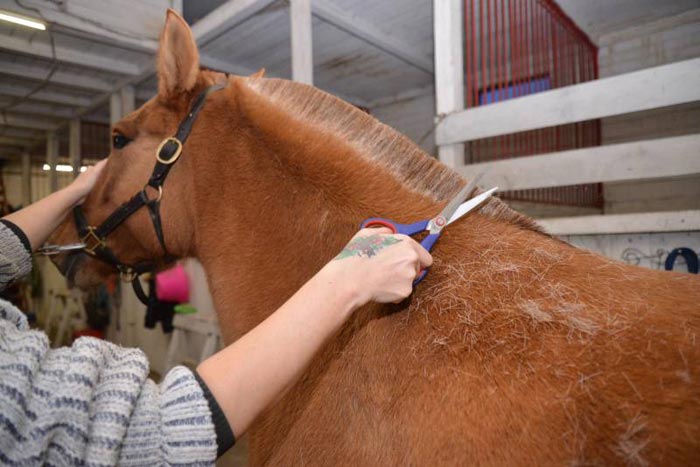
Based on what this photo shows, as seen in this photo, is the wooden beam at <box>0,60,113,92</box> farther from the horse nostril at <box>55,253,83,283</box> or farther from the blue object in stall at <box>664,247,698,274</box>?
the blue object in stall at <box>664,247,698,274</box>

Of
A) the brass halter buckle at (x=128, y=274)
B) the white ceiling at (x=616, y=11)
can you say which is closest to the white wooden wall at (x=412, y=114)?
the white ceiling at (x=616, y=11)

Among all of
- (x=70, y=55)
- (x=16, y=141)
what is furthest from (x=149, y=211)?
(x=16, y=141)

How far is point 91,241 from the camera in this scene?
1.68 metres

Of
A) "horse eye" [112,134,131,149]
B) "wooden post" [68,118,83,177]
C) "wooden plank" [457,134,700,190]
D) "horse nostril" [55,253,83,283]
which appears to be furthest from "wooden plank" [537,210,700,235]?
"wooden post" [68,118,83,177]

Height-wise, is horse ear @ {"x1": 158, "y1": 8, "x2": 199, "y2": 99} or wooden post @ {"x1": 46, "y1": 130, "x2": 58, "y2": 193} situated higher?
wooden post @ {"x1": 46, "y1": 130, "x2": 58, "y2": 193}

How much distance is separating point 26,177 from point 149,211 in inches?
337

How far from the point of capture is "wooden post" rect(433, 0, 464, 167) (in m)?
2.26

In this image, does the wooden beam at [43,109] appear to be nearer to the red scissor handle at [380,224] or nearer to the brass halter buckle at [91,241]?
the brass halter buckle at [91,241]

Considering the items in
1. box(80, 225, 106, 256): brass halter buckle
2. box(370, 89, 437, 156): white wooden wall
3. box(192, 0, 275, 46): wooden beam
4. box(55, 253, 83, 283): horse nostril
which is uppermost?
box(370, 89, 437, 156): white wooden wall

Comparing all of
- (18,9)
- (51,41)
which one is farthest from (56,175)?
(18,9)

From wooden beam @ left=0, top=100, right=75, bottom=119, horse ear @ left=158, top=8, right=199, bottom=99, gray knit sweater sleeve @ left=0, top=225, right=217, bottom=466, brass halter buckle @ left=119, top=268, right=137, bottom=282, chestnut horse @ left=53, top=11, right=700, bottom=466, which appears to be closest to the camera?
gray knit sweater sleeve @ left=0, top=225, right=217, bottom=466

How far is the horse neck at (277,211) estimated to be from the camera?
110 cm

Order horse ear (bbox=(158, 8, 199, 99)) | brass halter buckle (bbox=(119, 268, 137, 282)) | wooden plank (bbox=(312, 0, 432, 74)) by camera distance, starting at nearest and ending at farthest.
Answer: horse ear (bbox=(158, 8, 199, 99)) → brass halter buckle (bbox=(119, 268, 137, 282)) → wooden plank (bbox=(312, 0, 432, 74))

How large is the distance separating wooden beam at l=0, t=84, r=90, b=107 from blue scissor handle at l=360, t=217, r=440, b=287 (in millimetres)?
6205
